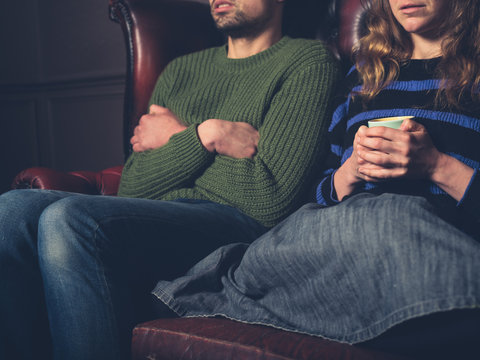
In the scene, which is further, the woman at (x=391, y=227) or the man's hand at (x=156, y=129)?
the man's hand at (x=156, y=129)

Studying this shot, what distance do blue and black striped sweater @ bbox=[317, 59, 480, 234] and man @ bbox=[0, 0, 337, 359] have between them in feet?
→ 0.19

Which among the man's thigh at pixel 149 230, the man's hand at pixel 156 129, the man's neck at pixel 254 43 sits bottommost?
the man's thigh at pixel 149 230

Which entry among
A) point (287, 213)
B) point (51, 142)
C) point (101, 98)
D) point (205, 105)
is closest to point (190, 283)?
point (287, 213)

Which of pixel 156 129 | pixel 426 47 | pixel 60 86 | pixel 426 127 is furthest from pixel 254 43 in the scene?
pixel 60 86

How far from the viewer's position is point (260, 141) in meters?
1.12

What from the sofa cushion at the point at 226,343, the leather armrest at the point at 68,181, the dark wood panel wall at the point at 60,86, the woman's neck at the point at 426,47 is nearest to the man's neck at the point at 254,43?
the woman's neck at the point at 426,47

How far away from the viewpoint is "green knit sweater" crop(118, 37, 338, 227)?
109 centimetres

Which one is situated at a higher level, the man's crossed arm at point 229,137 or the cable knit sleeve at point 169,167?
the man's crossed arm at point 229,137

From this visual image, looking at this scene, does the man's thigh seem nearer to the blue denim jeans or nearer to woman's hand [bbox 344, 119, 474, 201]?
the blue denim jeans

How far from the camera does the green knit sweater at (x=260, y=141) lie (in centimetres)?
109

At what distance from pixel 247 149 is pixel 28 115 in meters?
2.36

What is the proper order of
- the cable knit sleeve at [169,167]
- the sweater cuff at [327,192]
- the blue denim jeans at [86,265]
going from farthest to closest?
the cable knit sleeve at [169,167] → the sweater cuff at [327,192] → the blue denim jeans at [86,265]

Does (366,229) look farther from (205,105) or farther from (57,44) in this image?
(57,44)

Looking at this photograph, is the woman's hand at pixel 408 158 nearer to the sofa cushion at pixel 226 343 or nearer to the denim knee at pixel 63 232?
the sofa cushion at pixel 226 343
